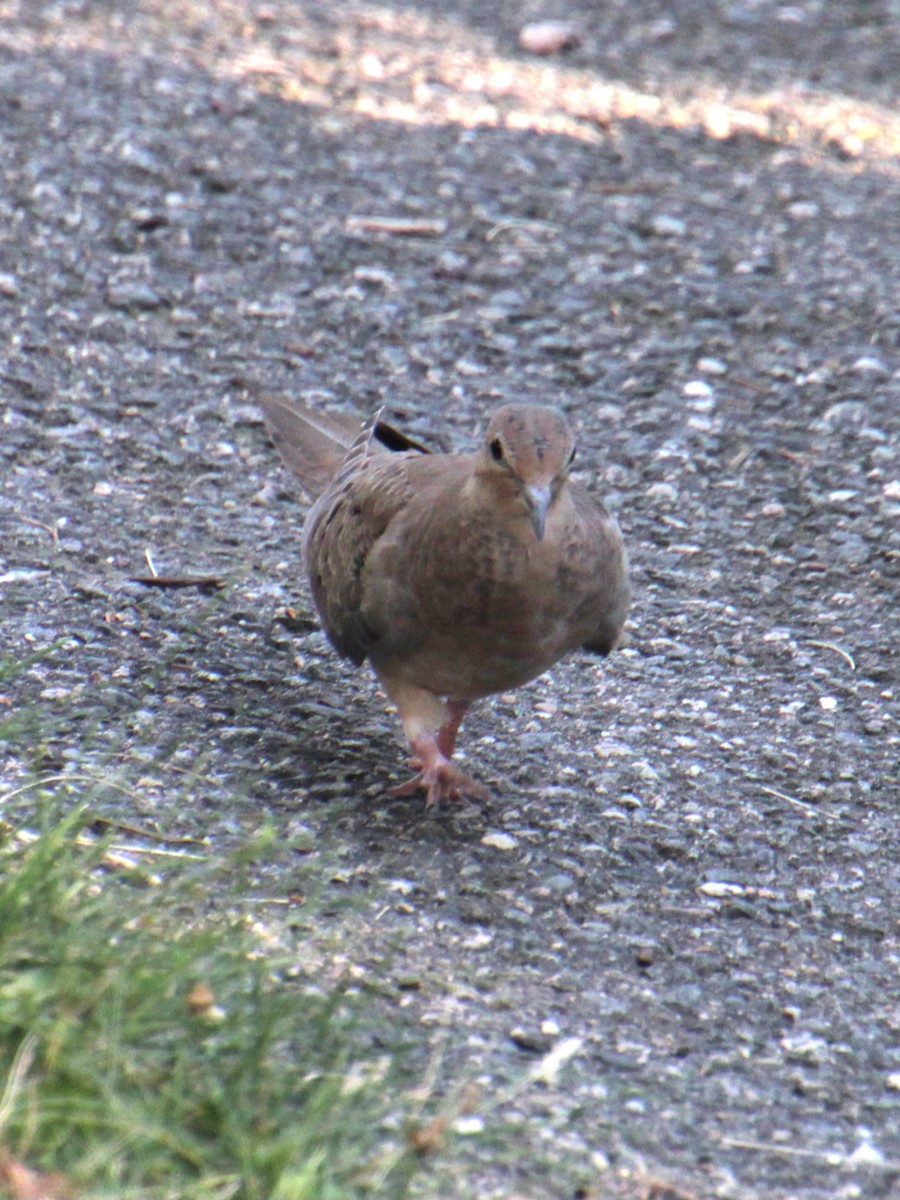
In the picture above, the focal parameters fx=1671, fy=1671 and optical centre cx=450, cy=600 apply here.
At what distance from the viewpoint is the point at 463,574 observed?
3.87 meters

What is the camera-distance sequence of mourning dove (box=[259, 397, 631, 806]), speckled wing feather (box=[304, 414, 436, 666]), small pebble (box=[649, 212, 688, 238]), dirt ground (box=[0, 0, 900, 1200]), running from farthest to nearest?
small pebble (box=[649, 212, 688, 238]) < speckled wing feather (box=[304, 414, 436, 666]) < mourning dove (box=[259, 397, 631, 806]) < dirt ground (box=[0, 0, 900, 1200])

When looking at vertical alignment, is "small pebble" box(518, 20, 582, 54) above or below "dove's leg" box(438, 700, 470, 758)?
above

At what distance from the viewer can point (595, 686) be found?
505 cm

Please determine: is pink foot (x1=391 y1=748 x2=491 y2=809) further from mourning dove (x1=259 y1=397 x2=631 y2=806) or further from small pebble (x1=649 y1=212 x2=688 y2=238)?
small pebble (x1=649 y1=212 x2=688 y2=238)

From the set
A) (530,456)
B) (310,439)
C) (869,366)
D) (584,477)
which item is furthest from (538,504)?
(869,366)

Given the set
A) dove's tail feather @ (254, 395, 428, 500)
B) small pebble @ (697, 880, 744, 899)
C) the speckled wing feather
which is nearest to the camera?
small pebble @ (697, 880, 744, 899)

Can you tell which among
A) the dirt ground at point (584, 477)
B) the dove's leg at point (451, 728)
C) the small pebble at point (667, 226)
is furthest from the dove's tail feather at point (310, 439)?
the small pebble at point (667, 226)

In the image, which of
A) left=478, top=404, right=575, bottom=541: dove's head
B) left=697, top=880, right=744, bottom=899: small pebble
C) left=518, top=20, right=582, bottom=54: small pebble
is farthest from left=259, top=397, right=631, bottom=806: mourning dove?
left=518, top=20, right=582, bottom=54: small pebble

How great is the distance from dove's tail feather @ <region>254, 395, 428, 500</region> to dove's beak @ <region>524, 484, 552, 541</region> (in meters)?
1.40

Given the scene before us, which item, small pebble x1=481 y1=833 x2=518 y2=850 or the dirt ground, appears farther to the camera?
small pebble x1=481 y1=833 x2=518 y2=850

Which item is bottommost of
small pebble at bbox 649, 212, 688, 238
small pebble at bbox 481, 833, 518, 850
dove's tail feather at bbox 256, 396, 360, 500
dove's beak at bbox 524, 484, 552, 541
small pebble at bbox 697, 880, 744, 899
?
small pebble at bbox 481, 833, 518, 850

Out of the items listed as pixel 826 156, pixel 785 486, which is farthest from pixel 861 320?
pixel 826 156

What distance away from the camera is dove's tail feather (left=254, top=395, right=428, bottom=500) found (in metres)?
5.24

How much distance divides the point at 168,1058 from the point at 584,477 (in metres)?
3.71
